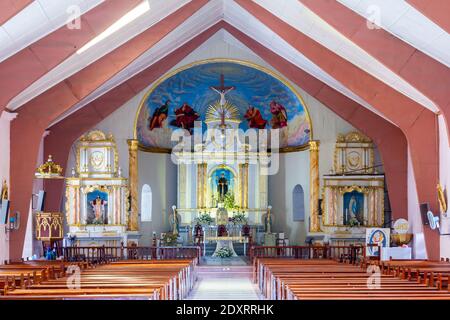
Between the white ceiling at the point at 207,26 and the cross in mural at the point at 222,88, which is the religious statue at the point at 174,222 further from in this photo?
the white ceiling at the point at 207,26

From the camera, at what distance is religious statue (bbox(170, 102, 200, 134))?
25.5 metres

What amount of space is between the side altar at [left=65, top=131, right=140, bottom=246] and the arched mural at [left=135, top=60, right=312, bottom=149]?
1385 millimetres

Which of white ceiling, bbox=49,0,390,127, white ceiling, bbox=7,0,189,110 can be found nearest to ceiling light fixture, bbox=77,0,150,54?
white ceiling, bbox=7,0,189,110

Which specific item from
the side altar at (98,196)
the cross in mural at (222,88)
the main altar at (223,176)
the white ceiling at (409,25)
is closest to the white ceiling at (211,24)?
the side altar at (98,196)

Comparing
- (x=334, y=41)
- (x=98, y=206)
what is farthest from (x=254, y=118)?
(x=334, y=41)

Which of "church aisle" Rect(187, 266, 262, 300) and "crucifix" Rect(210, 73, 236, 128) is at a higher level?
"crucifix" Rect(210, 73, 236, 128)

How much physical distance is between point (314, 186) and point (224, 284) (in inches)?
316

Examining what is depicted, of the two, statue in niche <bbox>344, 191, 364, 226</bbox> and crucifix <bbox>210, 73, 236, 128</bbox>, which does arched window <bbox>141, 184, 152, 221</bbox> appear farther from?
statue in niche <bbox>344, 191, 364, 226</bbox>

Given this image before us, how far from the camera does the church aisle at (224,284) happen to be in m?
13.7

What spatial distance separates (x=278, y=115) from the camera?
25312 millimetres

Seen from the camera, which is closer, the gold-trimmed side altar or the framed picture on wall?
the framed picture on wall

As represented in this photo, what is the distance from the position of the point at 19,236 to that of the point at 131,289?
29.3 ft

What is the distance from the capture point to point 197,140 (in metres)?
26.3

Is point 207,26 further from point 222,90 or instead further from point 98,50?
point 98,50
